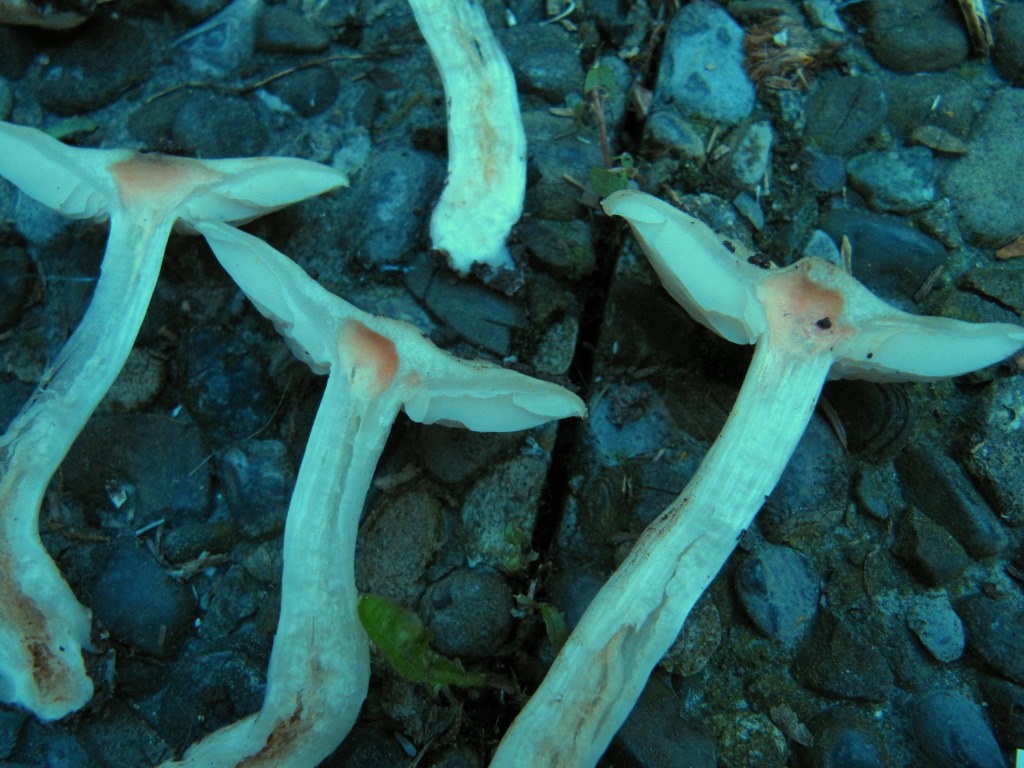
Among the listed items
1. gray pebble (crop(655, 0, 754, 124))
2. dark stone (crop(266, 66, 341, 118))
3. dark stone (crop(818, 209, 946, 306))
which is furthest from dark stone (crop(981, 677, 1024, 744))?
dark stone (crop(266, 66, 341, 118))

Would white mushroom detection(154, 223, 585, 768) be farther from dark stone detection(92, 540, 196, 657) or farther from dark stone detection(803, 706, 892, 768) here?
dark stone detection(803, 706, 892, 768)

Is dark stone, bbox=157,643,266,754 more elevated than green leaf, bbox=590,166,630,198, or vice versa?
green leaf, bbox=590,166,630,198

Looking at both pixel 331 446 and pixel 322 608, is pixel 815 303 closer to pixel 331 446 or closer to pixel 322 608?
pixel 331 446

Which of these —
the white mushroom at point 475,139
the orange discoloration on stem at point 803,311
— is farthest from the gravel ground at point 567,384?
the orange discoloration on stem at point 803,311

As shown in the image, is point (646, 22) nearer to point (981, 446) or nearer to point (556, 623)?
point (981, 446)

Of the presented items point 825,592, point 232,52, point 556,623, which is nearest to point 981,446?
point 825,592

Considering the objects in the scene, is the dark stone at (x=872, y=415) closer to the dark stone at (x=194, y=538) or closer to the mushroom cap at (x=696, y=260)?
the mushroom cap at (x=696, y=260)

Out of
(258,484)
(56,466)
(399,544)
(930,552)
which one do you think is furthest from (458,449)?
(930,552)
